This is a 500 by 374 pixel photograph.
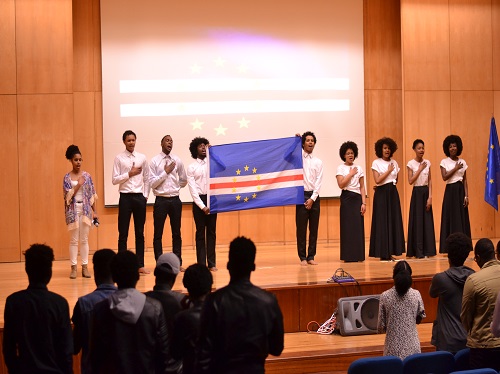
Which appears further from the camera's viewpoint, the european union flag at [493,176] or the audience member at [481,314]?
the european union flag at [493,176]

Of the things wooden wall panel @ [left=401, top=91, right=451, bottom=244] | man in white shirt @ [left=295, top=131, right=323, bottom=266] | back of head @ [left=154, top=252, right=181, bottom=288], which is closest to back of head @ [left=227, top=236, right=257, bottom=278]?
back of head @ [left=154, top=252, right=181, bottom=288]

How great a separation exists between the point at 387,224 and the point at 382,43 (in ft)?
11.4

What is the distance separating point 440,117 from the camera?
11.6m

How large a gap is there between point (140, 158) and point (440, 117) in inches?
196

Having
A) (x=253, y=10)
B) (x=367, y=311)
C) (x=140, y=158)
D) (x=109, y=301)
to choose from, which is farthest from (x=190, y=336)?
(x=253, y=10)

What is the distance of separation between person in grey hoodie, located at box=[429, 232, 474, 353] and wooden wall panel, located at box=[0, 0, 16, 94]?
699 cm

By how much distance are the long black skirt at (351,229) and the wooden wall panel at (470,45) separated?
3.42m

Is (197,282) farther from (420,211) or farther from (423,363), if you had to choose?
(420,211)

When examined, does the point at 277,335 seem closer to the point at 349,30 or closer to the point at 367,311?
the point at 367,311

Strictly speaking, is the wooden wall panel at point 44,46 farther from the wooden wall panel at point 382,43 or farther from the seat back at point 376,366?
the seat back at point 376,366

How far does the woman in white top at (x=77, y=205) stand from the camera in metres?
8.28

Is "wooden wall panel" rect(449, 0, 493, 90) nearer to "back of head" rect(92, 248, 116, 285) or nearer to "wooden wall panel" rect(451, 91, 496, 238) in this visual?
"wooden wall panel" rect(451, 91, 496, 238)

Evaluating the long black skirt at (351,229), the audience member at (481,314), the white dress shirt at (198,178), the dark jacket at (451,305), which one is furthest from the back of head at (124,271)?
the long black skirt at (351,229)

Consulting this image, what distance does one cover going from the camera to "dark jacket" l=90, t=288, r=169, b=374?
362cm
